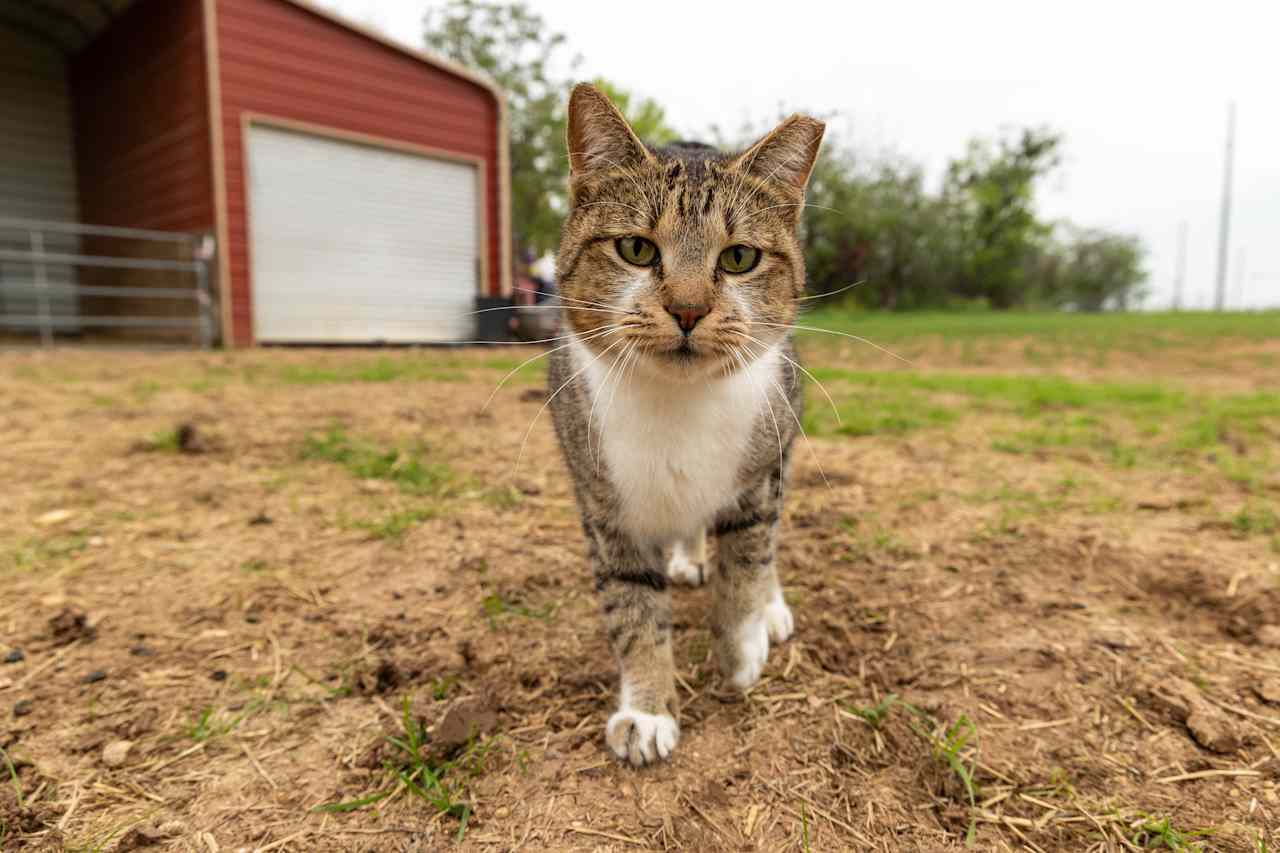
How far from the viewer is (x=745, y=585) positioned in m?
1.90

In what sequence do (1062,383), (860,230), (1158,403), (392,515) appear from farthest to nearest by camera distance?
1. (860,230)
2. (1062,383)
3. (1158,403)
4. (392,515)

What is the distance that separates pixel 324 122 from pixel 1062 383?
35.6 feet

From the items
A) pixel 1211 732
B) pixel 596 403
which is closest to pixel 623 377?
pixel 596 403

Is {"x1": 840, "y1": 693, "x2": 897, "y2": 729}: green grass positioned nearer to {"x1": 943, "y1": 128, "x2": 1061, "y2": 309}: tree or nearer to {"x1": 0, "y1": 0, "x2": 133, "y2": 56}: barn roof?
{"x1": 0, "y1": 0, "x2": 133, "y2": 56}: barn roof

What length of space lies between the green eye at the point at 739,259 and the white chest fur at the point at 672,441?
0.25 metres

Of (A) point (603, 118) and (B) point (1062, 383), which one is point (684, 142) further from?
(B) point (1062, 383)

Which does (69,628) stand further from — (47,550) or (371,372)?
(371,372)

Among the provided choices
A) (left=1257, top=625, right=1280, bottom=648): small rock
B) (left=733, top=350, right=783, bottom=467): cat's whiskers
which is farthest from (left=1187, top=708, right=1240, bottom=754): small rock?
(left=733, top=350, right=783, bottom=467): cat's whiskers

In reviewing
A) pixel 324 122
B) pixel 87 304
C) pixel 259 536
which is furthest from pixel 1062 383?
pixel 87 304

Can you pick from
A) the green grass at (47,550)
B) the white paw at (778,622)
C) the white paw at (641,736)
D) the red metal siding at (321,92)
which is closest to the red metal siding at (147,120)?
the red metal siding at (321,92)

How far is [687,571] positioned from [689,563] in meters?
0.03

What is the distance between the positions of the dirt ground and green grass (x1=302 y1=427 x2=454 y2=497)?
3 centimetres

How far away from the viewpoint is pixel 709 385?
1757mm

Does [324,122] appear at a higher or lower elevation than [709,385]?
higher
